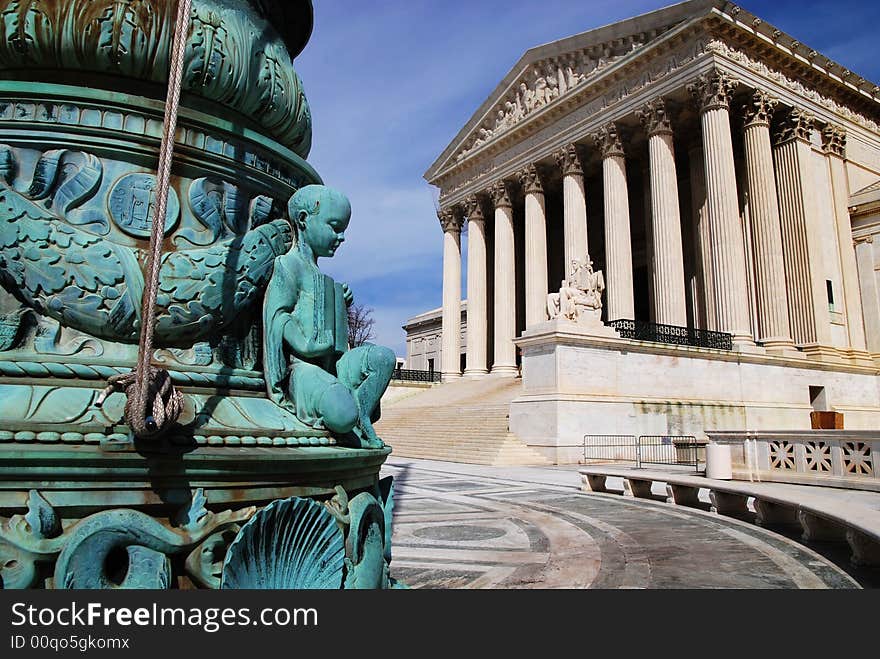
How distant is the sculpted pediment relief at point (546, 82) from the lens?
33.9m

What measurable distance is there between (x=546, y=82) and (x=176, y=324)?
3967 centimetres

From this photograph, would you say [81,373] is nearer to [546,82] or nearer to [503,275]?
[503,275]

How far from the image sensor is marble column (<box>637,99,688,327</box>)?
30.1 metres

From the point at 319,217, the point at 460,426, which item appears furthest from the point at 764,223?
the point at 319,217

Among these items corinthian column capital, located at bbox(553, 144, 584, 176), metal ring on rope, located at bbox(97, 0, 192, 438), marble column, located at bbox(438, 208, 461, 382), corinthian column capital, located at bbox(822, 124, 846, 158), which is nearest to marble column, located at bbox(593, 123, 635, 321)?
corinthian column capital, located at bbox(553, 144, 584, 176)

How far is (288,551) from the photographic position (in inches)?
106

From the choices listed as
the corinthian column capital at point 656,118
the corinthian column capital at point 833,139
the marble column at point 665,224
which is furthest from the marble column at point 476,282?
the corinthian column capital at point 833,139

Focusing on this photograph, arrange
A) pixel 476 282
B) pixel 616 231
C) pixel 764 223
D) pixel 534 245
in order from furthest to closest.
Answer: pixel 476 282 < pixel 534 245 < pixel 616 231 < pixel 764 223

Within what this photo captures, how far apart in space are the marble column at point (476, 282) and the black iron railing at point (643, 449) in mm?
18911

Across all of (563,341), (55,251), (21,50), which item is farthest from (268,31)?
(563,341)

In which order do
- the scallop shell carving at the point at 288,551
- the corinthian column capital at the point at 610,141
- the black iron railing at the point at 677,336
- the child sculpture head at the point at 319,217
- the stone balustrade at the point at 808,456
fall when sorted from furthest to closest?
the corinthian column capital at the point at 610,141
the black iron railing at the point at 677,336
the stone balustrade at the point at 808,456
the child sculpture head at the point at 319,217
the scallop shell carving at the point at 288,551

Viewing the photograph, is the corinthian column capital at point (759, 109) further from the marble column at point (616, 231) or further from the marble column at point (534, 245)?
the marble column at point (534, 245)
